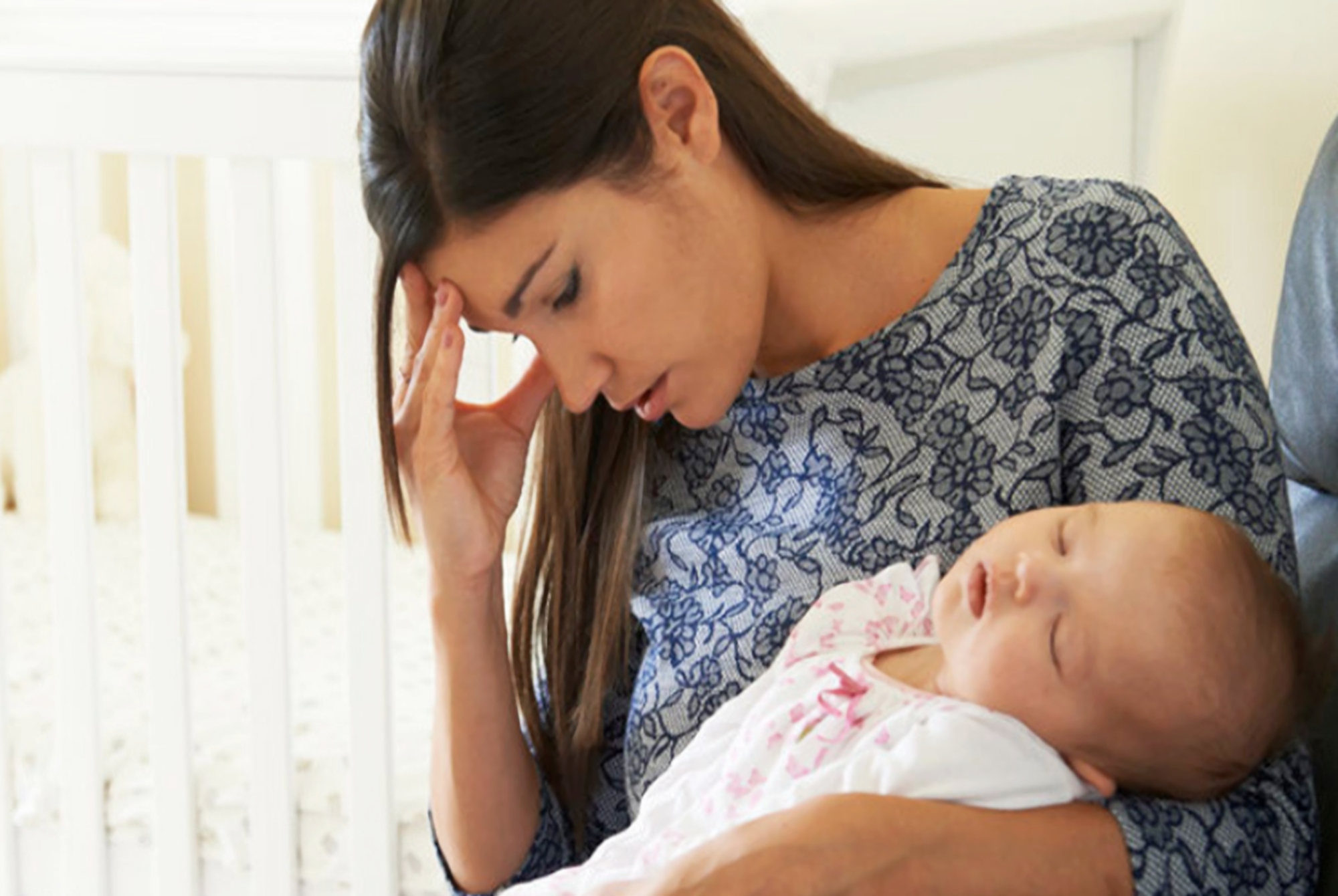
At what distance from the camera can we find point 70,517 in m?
1.98

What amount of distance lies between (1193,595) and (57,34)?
2.18 m

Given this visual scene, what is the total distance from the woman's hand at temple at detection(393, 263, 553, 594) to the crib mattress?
53 cm

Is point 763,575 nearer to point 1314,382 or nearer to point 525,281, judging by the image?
point 525,281

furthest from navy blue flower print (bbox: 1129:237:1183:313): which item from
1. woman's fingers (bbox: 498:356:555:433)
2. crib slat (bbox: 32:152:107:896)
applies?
crib slat (bbox: 32:152:107:896)

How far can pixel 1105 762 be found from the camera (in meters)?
1.15

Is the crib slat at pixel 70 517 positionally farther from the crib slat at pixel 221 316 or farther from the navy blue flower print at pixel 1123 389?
the navy blue flower print at pixel 1123 389

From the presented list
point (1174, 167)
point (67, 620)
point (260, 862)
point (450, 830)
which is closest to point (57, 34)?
point (67, 620)

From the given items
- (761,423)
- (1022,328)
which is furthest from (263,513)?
(1022,328)

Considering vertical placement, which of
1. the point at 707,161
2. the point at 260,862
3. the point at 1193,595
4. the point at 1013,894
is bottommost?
the point at 260,862

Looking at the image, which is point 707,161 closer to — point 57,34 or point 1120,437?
point 1120,437

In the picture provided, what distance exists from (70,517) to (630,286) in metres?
0.92

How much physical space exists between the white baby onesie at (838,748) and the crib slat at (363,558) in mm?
645

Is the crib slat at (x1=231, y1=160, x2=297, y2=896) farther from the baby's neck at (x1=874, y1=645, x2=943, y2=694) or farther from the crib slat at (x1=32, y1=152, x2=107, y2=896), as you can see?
the baby's neck at (x1=874, y1=645, x2=943, y2=694)

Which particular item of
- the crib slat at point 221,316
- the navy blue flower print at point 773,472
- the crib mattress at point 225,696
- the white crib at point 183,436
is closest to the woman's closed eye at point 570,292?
the navy blue flower print at point 773,472
